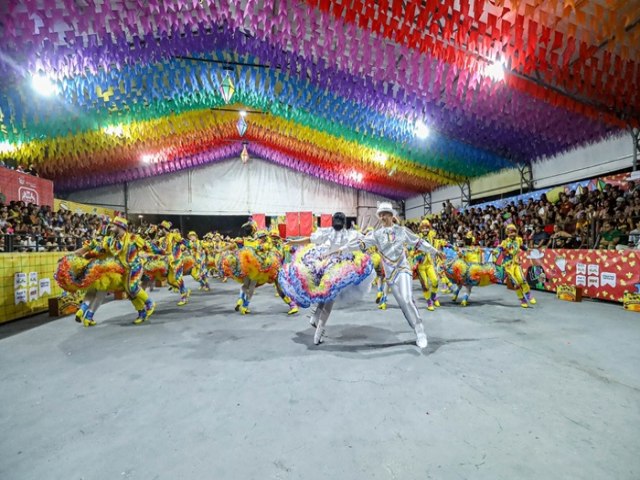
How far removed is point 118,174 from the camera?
1652 cm

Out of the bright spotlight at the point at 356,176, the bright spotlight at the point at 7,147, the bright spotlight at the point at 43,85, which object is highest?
the bright spotlight at the point at 43,85

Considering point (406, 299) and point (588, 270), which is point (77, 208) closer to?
point (406, 299)

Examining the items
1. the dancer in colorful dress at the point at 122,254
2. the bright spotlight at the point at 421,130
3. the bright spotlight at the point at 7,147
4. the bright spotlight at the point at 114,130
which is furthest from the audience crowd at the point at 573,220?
the bright spotlight at the point at 7,147

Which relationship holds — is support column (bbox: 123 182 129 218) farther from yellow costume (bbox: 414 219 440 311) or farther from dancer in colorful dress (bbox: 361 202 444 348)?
dancer in colorful dress (bbox: 361 202 444 348)

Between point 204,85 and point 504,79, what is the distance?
314 inches

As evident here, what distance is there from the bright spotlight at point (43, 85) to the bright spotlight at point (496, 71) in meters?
9.19

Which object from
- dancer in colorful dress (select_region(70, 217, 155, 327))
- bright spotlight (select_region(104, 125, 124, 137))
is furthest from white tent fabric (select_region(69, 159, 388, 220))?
dancer in colorful dress (select_region(70, 217, 155, 327))

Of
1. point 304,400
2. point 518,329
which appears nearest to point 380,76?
point 518,329

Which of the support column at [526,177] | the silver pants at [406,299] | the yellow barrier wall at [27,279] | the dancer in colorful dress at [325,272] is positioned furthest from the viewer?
the support column at [526,177]

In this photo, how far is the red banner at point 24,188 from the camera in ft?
33.5

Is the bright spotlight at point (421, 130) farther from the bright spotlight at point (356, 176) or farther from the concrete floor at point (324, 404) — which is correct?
the concrete floor at point (324, 404)

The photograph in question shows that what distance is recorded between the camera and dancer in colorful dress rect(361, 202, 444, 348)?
12.6ft

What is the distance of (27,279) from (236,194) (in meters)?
14.1

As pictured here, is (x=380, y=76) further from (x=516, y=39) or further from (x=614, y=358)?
(x=614, y=358)
